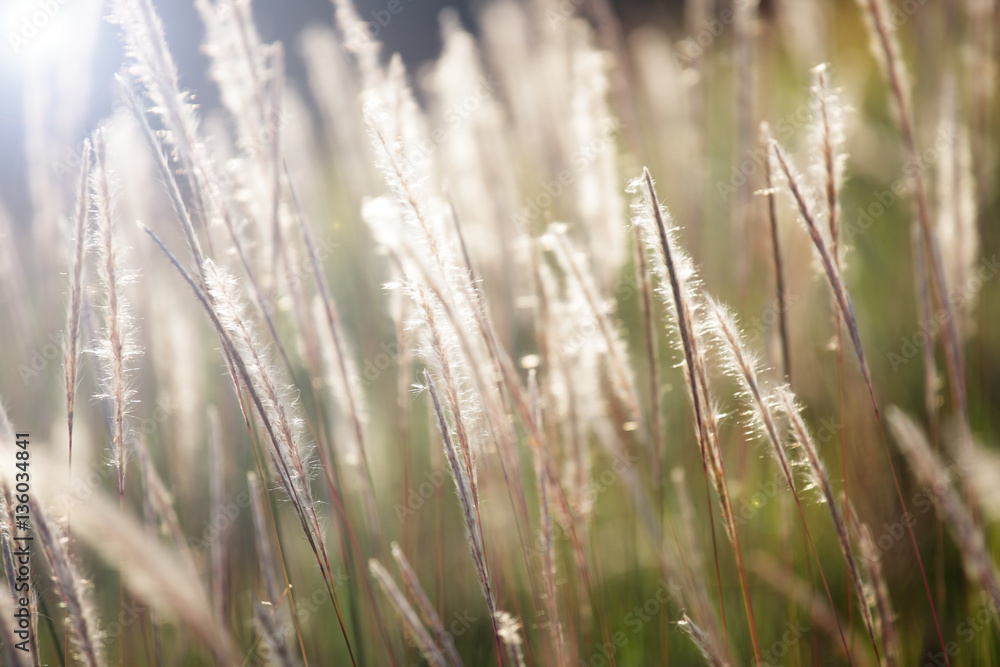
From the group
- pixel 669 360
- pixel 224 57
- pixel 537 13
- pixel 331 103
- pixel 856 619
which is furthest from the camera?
pixel 537 13

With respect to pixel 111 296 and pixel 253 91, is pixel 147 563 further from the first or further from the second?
pixel 253 91

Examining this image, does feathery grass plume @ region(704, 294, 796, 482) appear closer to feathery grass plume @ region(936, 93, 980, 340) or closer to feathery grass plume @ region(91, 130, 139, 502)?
feathery grass plume @ region(91, 130, 139, 502)

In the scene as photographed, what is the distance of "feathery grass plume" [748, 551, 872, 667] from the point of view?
4.61 feet

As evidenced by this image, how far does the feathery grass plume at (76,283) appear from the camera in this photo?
1.05 meters

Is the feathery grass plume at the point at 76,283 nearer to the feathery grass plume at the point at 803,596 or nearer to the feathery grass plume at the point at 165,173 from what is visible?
the feathery grass plume at the point at 165,173

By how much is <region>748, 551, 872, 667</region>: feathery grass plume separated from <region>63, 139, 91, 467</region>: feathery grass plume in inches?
57.8

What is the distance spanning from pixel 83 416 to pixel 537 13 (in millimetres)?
3500

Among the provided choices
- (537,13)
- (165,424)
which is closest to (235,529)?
(165,424)

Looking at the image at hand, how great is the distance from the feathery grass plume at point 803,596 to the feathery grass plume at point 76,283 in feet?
4.82

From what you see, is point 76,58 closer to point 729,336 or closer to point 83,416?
point 83,416

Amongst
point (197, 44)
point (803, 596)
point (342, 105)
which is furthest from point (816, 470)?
point (197, 44)

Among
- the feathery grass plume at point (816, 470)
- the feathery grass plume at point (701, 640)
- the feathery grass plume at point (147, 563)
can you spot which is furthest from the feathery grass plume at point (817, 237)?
the feathery grass plume at point (147, 563)

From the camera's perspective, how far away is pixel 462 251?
1298mm

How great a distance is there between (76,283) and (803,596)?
5.39ft
